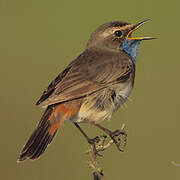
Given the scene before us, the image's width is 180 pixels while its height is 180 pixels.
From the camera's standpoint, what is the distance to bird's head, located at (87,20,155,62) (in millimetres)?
7152

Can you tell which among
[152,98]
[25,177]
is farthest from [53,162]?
[152,98]

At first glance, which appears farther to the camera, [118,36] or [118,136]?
[118,36]

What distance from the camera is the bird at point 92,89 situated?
6133 millimetres

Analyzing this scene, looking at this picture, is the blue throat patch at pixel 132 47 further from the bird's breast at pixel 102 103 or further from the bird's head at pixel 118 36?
the bird's breast at pixel 102 103

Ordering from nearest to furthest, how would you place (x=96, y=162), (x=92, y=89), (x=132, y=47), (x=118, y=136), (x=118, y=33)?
(x=96, y=162)
(x=92, y=89)
(x=118, y=136)
(x=132, y=47)
(x=118, y=33)

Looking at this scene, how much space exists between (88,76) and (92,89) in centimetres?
25

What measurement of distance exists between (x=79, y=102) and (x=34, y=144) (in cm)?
74

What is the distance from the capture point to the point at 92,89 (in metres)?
6.41

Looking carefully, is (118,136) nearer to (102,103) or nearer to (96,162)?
(102,103)

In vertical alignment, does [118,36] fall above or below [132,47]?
above

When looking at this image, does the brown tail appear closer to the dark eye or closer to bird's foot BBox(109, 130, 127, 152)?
bird's foot BBox(109, 130, 127, 152)

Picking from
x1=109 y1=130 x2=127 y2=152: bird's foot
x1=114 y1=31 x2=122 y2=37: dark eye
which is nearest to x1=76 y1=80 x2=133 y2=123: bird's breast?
x1=109 y1=130 x2=127 y2=152: bird's foot

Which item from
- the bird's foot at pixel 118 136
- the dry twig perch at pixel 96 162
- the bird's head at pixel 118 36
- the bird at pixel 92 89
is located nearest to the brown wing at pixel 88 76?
the bird at pixel 92 89

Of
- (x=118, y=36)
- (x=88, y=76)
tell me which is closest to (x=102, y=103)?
(x=88, y=76)
